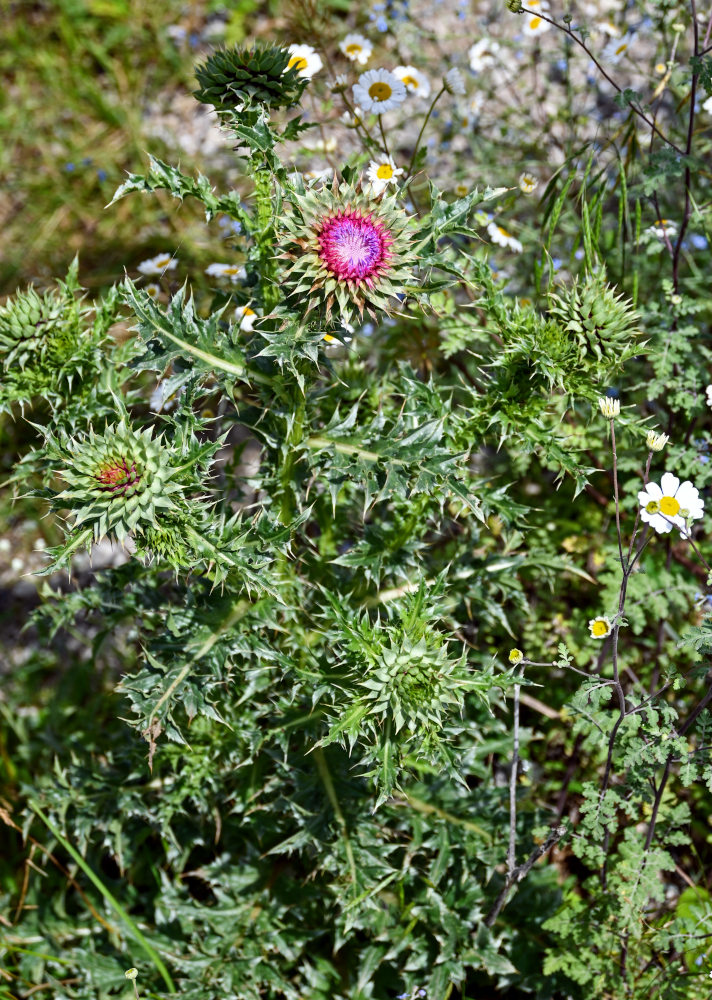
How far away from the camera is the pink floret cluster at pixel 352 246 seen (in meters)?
2.33

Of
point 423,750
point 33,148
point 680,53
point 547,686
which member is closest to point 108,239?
point 33,148

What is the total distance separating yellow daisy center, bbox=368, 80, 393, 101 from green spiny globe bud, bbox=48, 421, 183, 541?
2.19 m

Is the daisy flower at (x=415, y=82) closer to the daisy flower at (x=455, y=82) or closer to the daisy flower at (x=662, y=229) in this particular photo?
the daisy flower at (x=455, y=82)

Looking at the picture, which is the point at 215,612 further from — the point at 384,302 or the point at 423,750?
the point at 384,302

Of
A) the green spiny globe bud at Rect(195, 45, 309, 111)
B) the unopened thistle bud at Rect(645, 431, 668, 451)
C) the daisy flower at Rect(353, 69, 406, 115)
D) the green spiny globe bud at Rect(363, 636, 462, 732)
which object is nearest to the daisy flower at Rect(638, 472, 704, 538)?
the unopened thistle bud at Rect(645, 431, 668, 451)

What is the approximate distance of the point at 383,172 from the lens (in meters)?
3.29

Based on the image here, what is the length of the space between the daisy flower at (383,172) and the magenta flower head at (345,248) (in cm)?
19

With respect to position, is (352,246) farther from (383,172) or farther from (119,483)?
(383,172)

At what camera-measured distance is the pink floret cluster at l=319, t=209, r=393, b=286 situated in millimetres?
2328

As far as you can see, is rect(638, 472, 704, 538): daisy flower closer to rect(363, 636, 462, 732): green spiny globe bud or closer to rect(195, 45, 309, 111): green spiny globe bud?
rect(363, 636, 462, 732): green spiny globe bud

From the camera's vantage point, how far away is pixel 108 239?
19.1ft

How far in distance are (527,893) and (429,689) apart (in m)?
1.42

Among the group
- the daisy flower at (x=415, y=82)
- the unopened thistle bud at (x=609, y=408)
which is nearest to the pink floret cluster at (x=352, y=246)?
the unopened thistle bud at (x=609, y=408)

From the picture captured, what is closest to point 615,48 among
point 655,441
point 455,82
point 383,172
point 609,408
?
point 455,82
